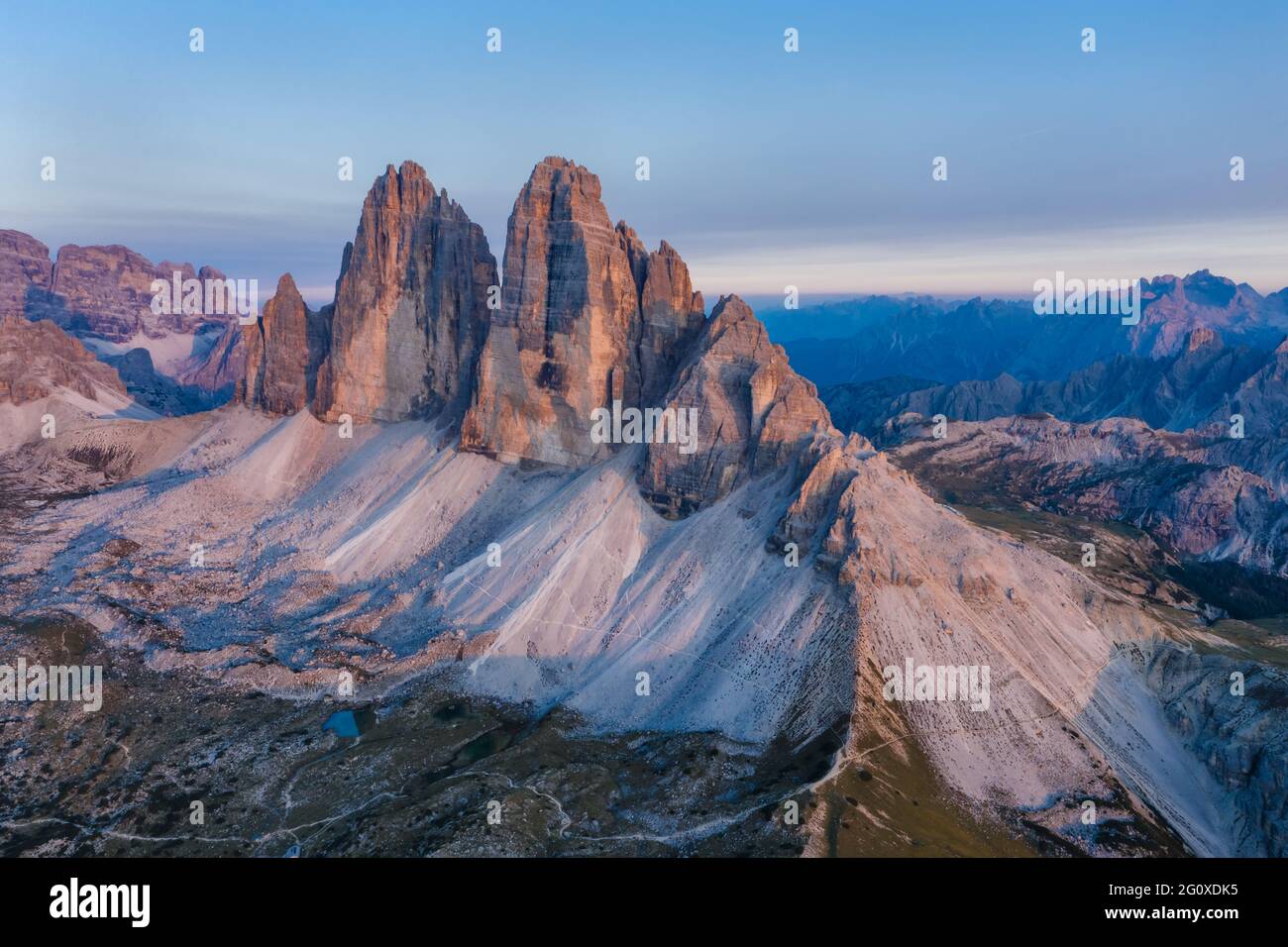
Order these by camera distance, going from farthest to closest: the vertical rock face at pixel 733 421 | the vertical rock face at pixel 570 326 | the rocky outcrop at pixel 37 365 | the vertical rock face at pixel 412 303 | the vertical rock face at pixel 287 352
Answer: the rocky outcrop at pixel 37 365, the vertical rock face at pixel 287 352, the vertical rock face at pixel 412 303, the vertical rock face at pixel 570 326, the vertical rock face at pixel 733 421

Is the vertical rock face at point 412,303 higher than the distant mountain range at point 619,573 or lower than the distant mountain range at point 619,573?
higher

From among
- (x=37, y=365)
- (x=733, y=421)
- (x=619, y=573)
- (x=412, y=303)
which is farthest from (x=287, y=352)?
(x=733, y=421)

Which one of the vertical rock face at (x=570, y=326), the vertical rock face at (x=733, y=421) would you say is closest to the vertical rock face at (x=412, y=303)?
the vertical rock face at (x=570, y=326)

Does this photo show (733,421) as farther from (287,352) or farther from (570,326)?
(287,352)

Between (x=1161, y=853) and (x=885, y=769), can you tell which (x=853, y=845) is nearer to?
(x=885, y=769)

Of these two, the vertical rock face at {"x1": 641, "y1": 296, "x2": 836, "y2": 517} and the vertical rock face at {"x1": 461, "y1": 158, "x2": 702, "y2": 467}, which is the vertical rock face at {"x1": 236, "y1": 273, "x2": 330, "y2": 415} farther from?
the vertical rock face at {"x1": 641, "y1": 296, "x2": 836, "y2": 517}

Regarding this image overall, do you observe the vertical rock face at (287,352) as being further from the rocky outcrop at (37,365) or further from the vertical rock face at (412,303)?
the rocky outcrop at (37,365)
